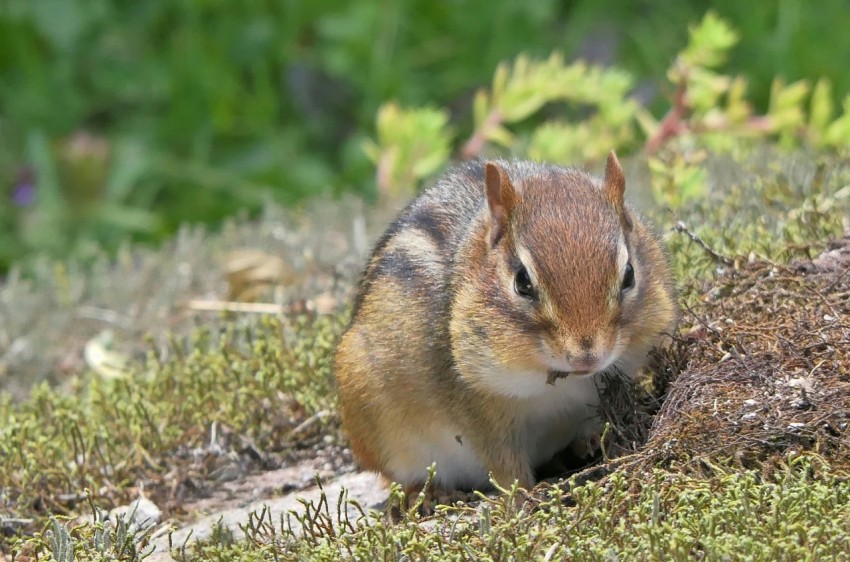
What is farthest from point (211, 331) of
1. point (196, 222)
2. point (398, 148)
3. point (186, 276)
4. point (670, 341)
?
point (196, 222)

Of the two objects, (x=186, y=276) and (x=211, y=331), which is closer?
(x=211, y=331)

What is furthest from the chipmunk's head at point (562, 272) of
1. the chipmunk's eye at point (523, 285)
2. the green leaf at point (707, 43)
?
the green leaf at point (707, 43)

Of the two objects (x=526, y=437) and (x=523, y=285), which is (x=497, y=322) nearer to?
(x=523, y=285)

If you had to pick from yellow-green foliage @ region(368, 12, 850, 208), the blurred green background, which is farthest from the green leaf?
the blurred green background

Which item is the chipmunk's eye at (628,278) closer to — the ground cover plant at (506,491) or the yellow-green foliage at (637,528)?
the ground cover plant at (506,491)

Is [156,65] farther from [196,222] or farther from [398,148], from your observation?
[398,148]

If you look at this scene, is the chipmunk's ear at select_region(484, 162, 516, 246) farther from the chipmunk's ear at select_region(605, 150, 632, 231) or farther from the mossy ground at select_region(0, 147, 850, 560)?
the mossy ground at select_region(0, 147, 850, 560)
